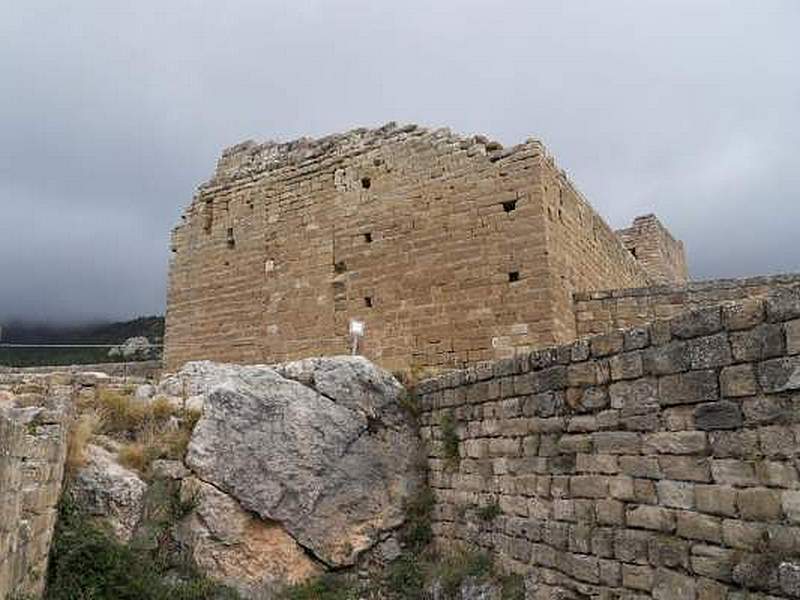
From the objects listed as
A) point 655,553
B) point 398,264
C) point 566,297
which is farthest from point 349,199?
point 655,553

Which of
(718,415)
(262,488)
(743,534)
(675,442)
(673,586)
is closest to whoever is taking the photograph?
(743,534)

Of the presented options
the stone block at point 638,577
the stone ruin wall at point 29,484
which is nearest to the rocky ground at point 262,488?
the stone ruin wall at point 29,484

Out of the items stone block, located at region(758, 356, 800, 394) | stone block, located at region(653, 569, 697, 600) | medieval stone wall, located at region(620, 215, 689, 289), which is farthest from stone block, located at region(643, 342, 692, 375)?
medieval stone wall, located at region(620, 215, 689, 289)

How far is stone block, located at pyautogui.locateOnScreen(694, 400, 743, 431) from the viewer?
444 cm

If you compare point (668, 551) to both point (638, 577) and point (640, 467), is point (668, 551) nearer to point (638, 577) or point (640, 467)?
point (638, 577)

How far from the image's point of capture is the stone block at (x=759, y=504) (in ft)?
13.6

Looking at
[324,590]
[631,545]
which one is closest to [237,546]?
[324,590]

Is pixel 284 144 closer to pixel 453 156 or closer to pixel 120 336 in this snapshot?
pixel 453 156

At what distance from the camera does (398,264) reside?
1163cm

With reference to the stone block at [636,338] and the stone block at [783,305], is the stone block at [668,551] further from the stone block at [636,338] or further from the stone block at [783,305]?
the stone block at [783,305]

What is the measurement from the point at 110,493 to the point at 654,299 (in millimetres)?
8013

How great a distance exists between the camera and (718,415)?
179 inches

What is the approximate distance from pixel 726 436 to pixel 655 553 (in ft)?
3.37

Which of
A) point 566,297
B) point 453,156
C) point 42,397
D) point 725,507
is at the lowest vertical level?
point 725,507
